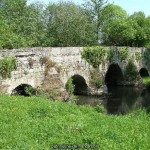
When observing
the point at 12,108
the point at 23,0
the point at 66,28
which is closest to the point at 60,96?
the point at 12,108

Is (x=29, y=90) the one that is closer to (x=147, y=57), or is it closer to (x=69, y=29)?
(x=147, y=57)

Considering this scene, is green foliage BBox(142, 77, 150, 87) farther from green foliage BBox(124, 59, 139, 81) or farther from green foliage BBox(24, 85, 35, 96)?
green foliage BBox(24, 85, 35, 96)

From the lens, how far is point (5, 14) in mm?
45594

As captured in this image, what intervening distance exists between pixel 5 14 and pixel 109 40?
20426mm

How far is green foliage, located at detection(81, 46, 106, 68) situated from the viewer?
3447 centimetres

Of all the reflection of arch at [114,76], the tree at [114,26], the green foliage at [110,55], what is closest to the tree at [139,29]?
the tree at [114,26]

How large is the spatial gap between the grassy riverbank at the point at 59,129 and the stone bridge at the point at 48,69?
8543 millimetres

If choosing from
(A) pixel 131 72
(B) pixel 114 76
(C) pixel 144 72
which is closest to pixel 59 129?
(A) pixel 131 72

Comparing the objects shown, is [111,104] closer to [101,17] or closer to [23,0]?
[23,0]

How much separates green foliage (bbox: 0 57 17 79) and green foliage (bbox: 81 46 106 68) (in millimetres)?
10136

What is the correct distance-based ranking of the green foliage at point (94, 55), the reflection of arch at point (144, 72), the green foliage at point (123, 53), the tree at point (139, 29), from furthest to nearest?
the tree at point (139, 29) → the reflection of arch at point (144, 72) → the green foliage at point (123, 53) → the green foliage at point (94, 55)

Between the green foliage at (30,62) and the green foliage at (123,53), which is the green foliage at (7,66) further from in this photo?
the green foliage at (123,53)

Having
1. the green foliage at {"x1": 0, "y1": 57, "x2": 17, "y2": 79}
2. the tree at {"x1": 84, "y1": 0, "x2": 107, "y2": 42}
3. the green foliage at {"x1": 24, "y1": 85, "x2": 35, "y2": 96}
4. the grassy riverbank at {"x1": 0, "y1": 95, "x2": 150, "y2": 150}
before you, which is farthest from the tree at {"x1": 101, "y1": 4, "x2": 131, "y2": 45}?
the grassy riverbank at {"x1": 0, "y1": 95, "x2": 150, "y2": 150}

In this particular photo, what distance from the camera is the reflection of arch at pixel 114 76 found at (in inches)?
1689
